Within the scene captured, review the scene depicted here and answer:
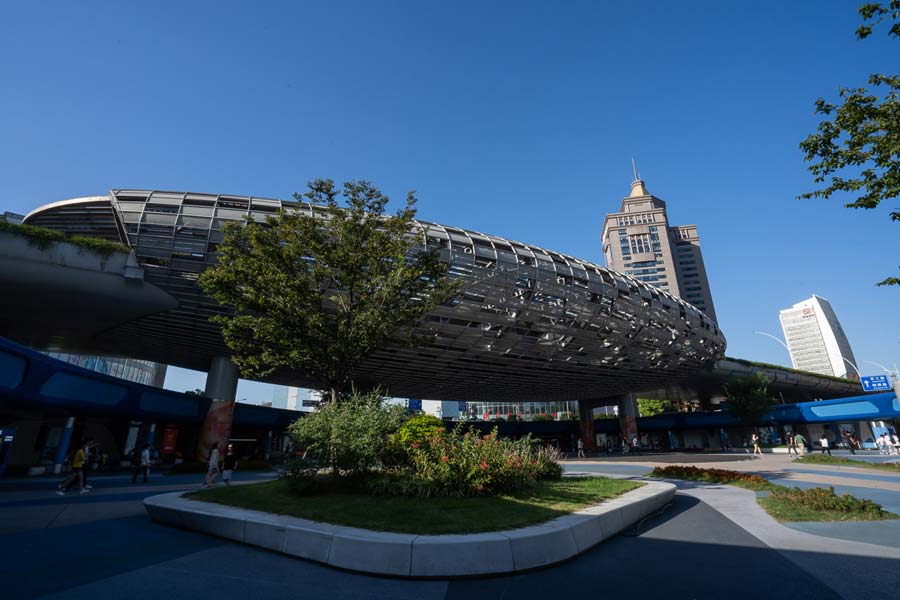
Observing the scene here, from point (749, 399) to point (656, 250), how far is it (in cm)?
12254

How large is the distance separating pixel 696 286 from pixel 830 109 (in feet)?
565

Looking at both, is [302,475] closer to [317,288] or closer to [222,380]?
[317,288]

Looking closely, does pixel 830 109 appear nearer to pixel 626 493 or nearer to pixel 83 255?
pixel 626 493

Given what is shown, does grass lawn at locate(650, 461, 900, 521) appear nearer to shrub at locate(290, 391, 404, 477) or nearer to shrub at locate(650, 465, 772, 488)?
shrub at locate(650, 465, 772, 488)

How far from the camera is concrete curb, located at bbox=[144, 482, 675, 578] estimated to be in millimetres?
5500

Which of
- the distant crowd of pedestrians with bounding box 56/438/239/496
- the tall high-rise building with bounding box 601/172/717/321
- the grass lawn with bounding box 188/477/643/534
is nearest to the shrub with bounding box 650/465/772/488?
the grass lawn with bounding box 188/477/643/534

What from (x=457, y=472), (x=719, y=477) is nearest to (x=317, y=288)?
(x=457, y=472)

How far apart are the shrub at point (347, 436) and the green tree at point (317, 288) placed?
9.13 ft

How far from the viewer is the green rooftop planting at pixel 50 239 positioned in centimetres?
2452

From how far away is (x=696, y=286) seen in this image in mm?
159000

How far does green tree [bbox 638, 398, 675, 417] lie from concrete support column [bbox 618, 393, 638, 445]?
31.5 m

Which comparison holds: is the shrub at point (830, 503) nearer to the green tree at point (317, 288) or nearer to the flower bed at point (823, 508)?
the flower bed at point (823, 508)

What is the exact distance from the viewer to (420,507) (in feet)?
25.7

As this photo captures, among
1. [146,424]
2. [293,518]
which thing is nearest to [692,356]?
[293,518]
